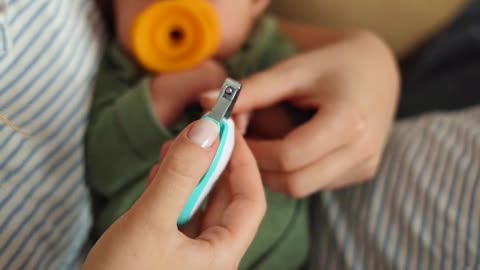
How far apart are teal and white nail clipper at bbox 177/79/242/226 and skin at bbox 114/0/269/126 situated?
242mm

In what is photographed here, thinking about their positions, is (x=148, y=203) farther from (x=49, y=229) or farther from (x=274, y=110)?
(x=274, y=110)

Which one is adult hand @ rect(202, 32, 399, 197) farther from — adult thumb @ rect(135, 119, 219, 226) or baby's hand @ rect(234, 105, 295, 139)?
adult thumb @ rect(135, 119, 219, 226)

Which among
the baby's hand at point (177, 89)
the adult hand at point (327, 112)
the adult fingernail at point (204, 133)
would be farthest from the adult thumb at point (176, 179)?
the baby's hand at point (177, 89)

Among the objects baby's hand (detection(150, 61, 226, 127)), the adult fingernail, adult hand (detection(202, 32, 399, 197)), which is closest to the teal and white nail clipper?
the adult fingernail

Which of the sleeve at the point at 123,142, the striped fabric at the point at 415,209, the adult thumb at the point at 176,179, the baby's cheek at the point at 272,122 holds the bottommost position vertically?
the striped fabric at the point at 415,209

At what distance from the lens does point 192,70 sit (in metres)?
0.73

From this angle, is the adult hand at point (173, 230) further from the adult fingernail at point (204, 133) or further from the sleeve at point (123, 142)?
the sleeve at point (123, 142)

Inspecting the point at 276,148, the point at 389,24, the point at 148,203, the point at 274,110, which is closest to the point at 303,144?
the point at 276,148

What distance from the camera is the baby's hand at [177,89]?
720 mm

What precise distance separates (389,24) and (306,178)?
50 cm

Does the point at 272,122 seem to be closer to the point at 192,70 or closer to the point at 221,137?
the point at 192,70

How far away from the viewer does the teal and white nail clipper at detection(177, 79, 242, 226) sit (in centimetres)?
46

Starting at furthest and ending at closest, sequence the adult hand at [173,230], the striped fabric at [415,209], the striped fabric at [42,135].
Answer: the striped fabric at [415,209]
the striped fabric at [42,135]
the adult hand at [173,230]

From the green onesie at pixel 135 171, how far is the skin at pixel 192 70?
27mm
